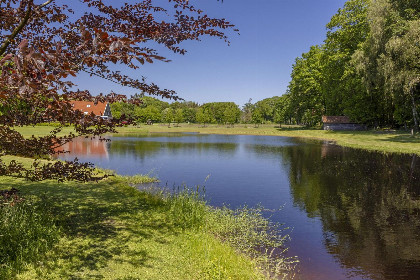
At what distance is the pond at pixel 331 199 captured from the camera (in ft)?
24.2

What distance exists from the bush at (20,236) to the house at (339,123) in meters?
64.5

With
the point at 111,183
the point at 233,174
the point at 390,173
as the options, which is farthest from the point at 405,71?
the point at 111,183

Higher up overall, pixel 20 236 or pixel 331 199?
pixel 20 236

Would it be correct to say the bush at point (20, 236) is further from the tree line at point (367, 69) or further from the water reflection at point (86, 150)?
the water reflection at point (86, 150)

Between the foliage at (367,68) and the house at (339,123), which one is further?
the house at (339,123)

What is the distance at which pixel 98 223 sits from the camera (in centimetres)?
749

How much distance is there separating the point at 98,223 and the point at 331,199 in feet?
32.3

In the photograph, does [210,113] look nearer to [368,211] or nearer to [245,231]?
[368,211]

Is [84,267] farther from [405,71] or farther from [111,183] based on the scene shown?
[405,71]

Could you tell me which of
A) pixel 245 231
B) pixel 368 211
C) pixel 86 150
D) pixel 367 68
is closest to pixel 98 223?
pixel 245 231

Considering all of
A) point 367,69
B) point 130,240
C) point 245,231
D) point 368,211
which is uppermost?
point 367,69

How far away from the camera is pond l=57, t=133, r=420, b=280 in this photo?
7.38 meters

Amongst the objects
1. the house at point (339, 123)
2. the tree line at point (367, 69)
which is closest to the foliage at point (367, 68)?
the tree line at point (367, 69)

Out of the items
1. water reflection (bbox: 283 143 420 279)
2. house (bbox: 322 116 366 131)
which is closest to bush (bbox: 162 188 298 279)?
water reflection (bbox: 283 143 420 279)
